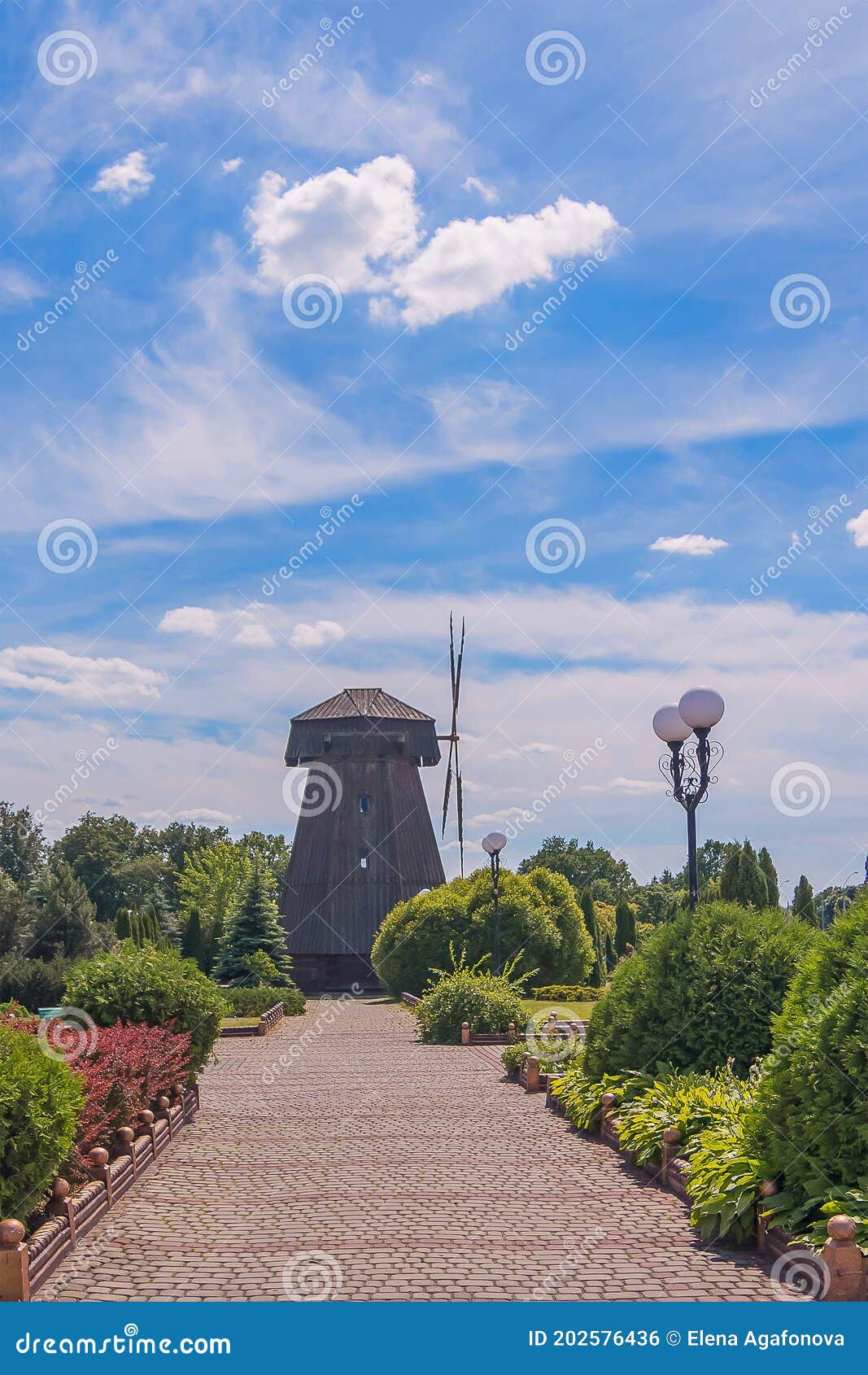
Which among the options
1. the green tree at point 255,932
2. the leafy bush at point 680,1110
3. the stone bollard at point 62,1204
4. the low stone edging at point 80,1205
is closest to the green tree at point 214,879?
the green tree at point 255,932

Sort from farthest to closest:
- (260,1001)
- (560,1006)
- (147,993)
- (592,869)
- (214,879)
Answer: (592,869) < (214,879) < (260,1001) < (560,1006) < (147,993)

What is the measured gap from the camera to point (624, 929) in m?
44.7

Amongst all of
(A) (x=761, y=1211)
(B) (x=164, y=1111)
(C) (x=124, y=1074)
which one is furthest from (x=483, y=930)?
(A) (x=761, y=1211)

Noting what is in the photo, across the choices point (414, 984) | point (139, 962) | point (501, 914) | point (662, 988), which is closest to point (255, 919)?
point (414, 984)

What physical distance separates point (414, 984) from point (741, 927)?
25462 millimetres

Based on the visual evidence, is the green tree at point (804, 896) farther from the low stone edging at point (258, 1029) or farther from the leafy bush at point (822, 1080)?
the leafy bush at point (822, 1080)

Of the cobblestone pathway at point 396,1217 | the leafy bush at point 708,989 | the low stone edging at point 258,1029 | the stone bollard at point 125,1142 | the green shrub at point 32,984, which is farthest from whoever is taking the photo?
the green shrub at point 32,984

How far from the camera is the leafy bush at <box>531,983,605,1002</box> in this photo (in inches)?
1214

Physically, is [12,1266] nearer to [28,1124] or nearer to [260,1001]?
[28,1124]

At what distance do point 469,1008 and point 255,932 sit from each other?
17087 mm

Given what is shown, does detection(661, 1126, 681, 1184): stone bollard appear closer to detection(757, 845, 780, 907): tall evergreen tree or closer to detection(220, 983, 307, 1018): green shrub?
detection(220, 983, 307, 1018): green shrub

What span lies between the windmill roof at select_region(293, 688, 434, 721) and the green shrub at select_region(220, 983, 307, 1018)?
1269cm

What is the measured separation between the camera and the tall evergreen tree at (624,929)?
144 ft

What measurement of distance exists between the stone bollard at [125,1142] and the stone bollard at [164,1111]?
146 cm
